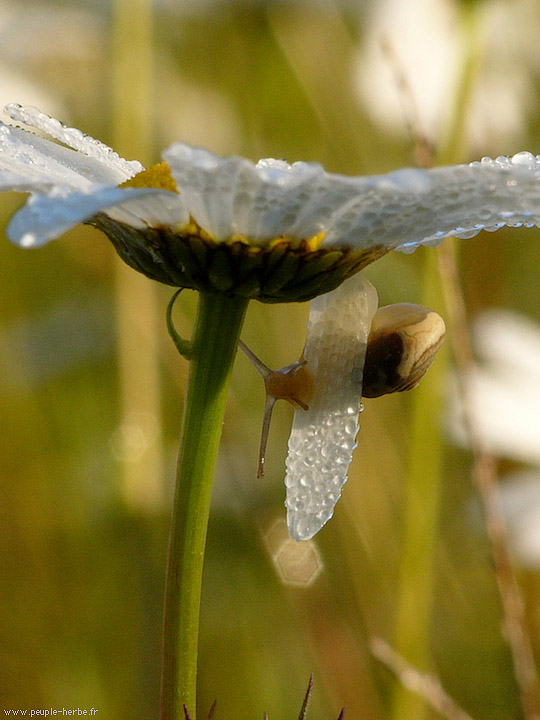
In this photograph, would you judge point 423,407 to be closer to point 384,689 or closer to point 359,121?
point 384,689

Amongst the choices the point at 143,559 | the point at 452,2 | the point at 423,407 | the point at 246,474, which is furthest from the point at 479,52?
the point at 143,559

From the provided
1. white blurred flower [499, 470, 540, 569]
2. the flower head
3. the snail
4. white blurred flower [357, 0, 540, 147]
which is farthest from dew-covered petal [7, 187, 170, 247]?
white blurred flower [357, 0, 540, 147]

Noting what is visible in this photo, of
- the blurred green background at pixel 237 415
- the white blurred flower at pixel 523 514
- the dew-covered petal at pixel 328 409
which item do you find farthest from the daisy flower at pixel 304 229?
the white blurred flower at pixel 523 514

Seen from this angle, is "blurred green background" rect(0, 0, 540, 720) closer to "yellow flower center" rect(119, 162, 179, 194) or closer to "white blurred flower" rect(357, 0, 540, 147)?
"white blurred flower" rect(357, 0, 540, 147)

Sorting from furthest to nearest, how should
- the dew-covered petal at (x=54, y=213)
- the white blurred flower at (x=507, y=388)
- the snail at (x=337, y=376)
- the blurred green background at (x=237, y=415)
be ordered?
the white blurred flower at (x=507, y=388), the blurred green background at (x=237, y=415), the snail at (x=337, y=376), the dew-covered petal at (x=54, y=213)

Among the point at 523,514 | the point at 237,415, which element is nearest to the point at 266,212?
the point at 237,415

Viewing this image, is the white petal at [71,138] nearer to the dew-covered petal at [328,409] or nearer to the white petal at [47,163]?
the white petal at [47,163]
